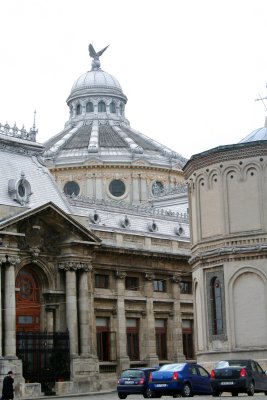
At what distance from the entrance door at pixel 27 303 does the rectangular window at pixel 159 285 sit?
469 inches

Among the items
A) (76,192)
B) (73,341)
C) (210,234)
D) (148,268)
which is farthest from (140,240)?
(76,192)

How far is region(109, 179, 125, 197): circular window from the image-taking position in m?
94.1

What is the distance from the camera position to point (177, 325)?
6869 centimetres

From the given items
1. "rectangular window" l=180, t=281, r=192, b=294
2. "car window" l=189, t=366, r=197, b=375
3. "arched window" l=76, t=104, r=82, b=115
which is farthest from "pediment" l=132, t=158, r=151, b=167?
"car window" l=189, t=366, r=197, b=375

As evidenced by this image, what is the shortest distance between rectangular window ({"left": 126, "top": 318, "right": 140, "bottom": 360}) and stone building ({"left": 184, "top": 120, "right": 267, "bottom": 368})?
53.8ft

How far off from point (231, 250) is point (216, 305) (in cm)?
312

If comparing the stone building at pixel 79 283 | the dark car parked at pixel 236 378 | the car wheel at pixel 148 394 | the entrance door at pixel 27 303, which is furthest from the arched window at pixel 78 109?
the dark car parked at pixel 236 378

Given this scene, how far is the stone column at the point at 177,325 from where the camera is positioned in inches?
2677

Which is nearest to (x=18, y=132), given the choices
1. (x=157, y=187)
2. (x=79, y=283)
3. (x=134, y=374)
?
(x=79, y=283)

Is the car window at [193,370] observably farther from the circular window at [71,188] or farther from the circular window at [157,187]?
the circular window at [71,188]

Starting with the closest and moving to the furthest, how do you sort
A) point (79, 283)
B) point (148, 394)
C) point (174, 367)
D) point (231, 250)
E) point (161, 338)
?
point (174, 367)
point (148, 394)
point (231, 250)
point (79, 283)
point (161, 338)

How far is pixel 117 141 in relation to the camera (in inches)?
3893

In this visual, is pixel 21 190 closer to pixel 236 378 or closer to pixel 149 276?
pixel 149 276

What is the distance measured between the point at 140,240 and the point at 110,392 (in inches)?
530
